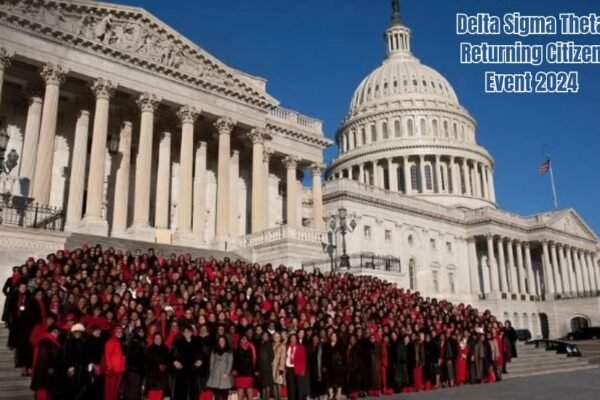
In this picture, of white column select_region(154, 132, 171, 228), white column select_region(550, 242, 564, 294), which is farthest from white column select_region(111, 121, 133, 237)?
white column select_region(550, 242, 564, 294)

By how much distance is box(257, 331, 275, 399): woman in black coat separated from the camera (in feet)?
41.0

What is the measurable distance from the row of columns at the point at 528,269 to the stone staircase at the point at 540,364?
1801 inches

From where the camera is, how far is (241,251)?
33688 millimetres

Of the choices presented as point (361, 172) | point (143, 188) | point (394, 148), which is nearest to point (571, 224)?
point (394, 148)

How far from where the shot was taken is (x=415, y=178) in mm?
85812

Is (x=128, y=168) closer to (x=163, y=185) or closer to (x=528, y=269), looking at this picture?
(x=163, y=185)

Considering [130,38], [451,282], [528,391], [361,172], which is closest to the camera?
[528,391]

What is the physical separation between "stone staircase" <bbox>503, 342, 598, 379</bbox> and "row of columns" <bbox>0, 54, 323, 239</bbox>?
18.0 meters

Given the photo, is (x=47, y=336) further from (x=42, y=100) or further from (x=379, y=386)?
(x=42, y=100)

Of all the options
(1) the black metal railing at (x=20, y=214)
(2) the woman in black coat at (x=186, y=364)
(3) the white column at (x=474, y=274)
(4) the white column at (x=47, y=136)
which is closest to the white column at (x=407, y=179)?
(3) the white column at (x=474, y=274)

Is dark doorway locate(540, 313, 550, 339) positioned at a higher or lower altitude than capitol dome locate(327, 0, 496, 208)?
lower

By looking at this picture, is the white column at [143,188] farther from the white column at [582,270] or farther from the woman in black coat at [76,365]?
the white column at [582,270]

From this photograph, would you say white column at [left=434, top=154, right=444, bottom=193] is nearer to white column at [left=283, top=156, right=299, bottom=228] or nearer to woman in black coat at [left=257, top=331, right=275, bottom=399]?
white column at [left=283, top=156, right=299, bottom=228]

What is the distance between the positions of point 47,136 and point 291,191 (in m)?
18.4
